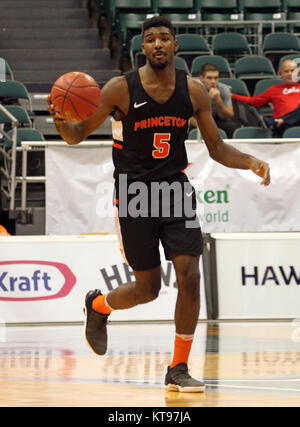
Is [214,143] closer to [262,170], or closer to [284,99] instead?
[262,170]

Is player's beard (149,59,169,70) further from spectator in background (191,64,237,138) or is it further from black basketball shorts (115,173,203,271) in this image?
spectator in background (191,64,237,138)

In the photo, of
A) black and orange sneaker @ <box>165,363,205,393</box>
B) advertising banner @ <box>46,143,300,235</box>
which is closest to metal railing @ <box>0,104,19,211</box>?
advertising banner @ <box>46,143,300,235</box>

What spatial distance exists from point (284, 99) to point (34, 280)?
15.1 feet

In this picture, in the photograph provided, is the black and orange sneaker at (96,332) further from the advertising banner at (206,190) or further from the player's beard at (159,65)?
the advertising banner at (206,190)

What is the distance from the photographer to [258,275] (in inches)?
358

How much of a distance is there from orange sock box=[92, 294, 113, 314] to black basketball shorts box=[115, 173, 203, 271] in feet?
2.04

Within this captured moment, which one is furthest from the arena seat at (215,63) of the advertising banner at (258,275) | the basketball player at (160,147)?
the basketball player at (160,147)

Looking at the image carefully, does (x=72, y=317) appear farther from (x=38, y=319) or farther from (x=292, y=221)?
(x=292, y=221)

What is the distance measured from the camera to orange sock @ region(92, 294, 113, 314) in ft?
18.1

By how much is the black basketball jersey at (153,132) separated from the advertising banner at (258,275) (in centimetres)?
434

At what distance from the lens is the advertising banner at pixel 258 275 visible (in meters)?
9.04
